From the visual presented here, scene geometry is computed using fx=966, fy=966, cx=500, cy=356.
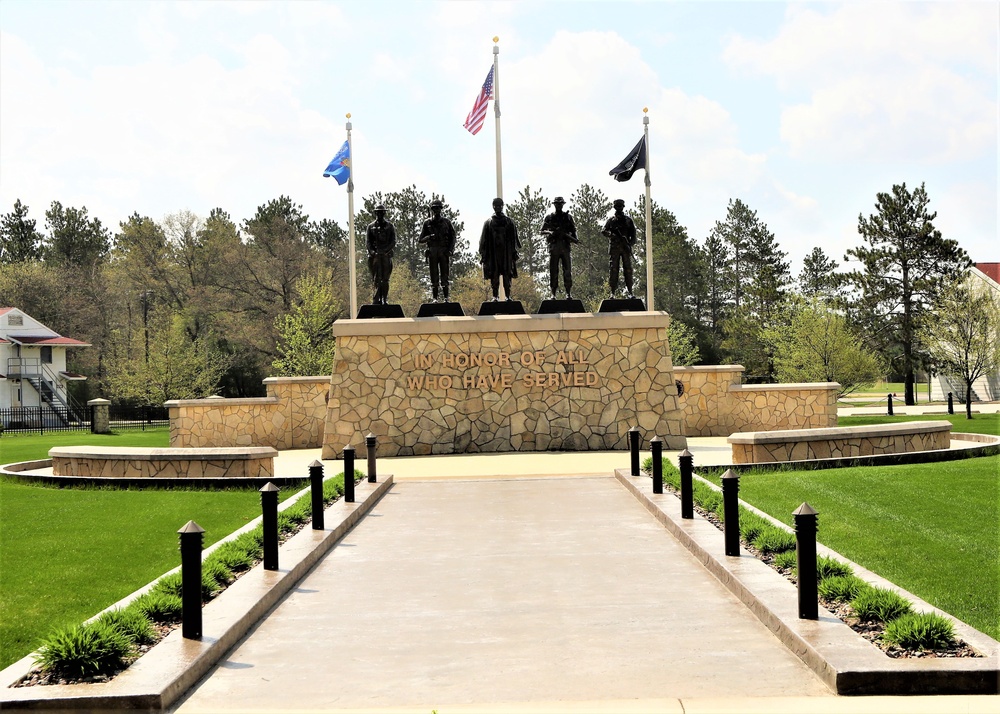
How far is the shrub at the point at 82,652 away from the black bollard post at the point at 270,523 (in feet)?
8.32

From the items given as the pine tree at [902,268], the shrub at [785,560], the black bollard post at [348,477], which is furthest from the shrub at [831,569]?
the pine tree at [902,268]

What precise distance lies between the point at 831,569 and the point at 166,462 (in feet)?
38.0

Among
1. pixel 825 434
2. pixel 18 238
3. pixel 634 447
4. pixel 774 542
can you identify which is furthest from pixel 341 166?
pixel 18 238

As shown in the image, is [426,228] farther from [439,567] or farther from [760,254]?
[760,254]

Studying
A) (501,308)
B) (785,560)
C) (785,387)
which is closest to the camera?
(785,560)

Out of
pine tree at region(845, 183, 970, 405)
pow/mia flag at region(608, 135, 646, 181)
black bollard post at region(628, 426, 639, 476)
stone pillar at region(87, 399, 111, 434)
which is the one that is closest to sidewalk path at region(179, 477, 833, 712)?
black bollard post at region(628, 426, 639, 476)

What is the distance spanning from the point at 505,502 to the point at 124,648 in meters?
8.07

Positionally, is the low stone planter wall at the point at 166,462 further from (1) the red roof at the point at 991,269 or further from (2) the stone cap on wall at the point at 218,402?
(1) the red roof at the point at 991,269

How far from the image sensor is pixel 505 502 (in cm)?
1366

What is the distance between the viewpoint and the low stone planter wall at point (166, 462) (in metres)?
15.5

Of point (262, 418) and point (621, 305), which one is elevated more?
point (621, 305)

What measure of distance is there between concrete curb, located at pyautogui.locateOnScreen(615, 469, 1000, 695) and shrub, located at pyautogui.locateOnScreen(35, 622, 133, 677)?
421cm

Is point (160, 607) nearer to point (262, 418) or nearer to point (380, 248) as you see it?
point (380, 248)

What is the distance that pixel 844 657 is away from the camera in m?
5.68
